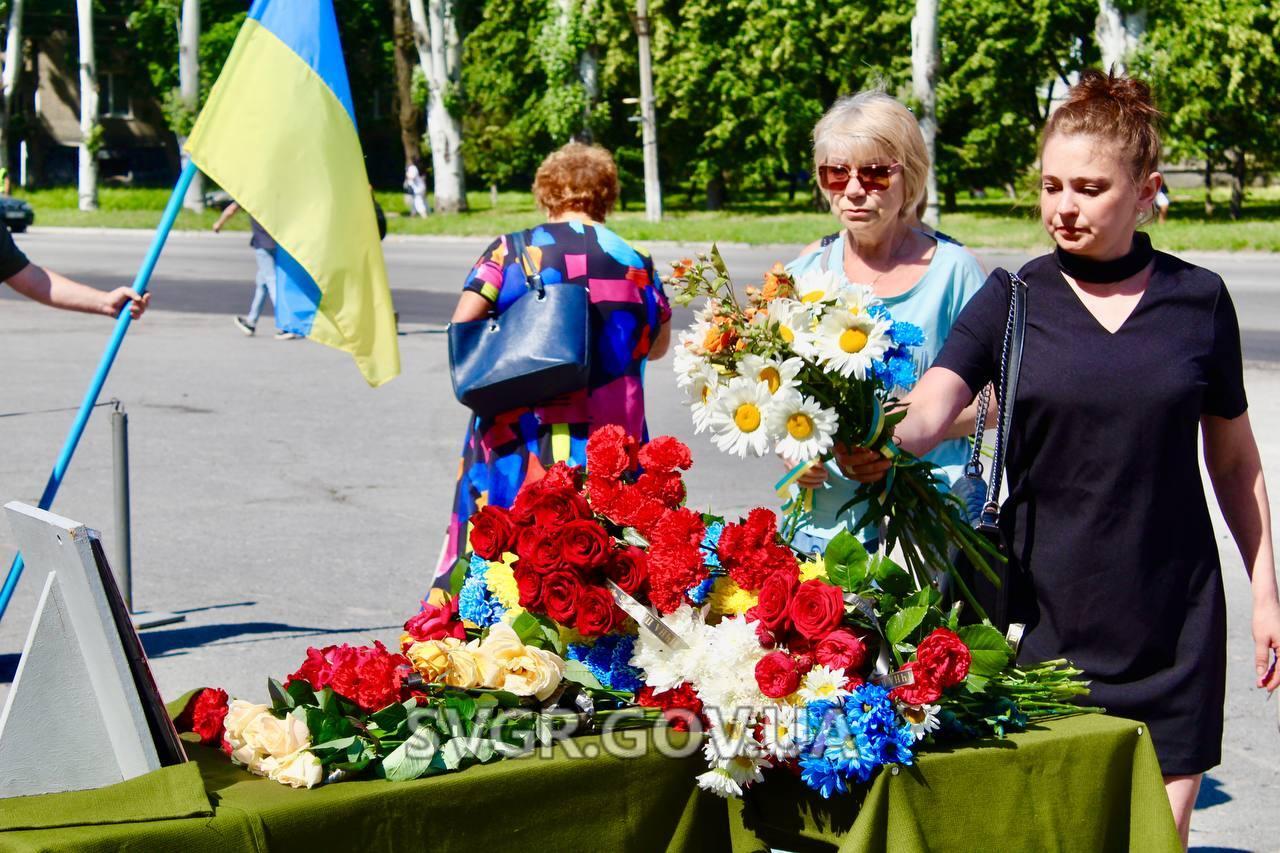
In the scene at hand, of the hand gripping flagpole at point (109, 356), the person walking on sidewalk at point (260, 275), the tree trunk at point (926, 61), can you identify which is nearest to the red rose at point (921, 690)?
the hand gripping flagpole at point (109, 356)

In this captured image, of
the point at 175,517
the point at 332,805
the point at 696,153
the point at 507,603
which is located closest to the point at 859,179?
the point at 507,603

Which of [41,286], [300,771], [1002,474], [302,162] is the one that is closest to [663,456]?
[1002,474]

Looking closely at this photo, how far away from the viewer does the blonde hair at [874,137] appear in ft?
12.3

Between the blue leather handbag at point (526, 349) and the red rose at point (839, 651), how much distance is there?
2745mm

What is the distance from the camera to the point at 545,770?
7.89 ft

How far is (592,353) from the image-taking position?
17.4 ft

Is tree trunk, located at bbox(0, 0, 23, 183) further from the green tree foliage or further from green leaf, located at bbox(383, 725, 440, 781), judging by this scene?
A: green leaf, located at bbox(383, 725, 440, 781)

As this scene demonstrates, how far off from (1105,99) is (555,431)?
2769 millimetres

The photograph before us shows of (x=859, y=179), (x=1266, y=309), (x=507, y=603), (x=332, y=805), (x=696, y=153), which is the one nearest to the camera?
(x=332, y=805)

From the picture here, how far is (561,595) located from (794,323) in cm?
59

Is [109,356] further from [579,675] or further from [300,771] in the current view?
[300,771]

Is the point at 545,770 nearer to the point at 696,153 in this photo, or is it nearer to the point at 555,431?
the point at 555,431

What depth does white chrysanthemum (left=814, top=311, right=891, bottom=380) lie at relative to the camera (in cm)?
249

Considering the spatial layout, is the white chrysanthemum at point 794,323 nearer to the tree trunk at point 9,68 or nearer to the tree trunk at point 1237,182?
the tree trunk at point 1237,182
